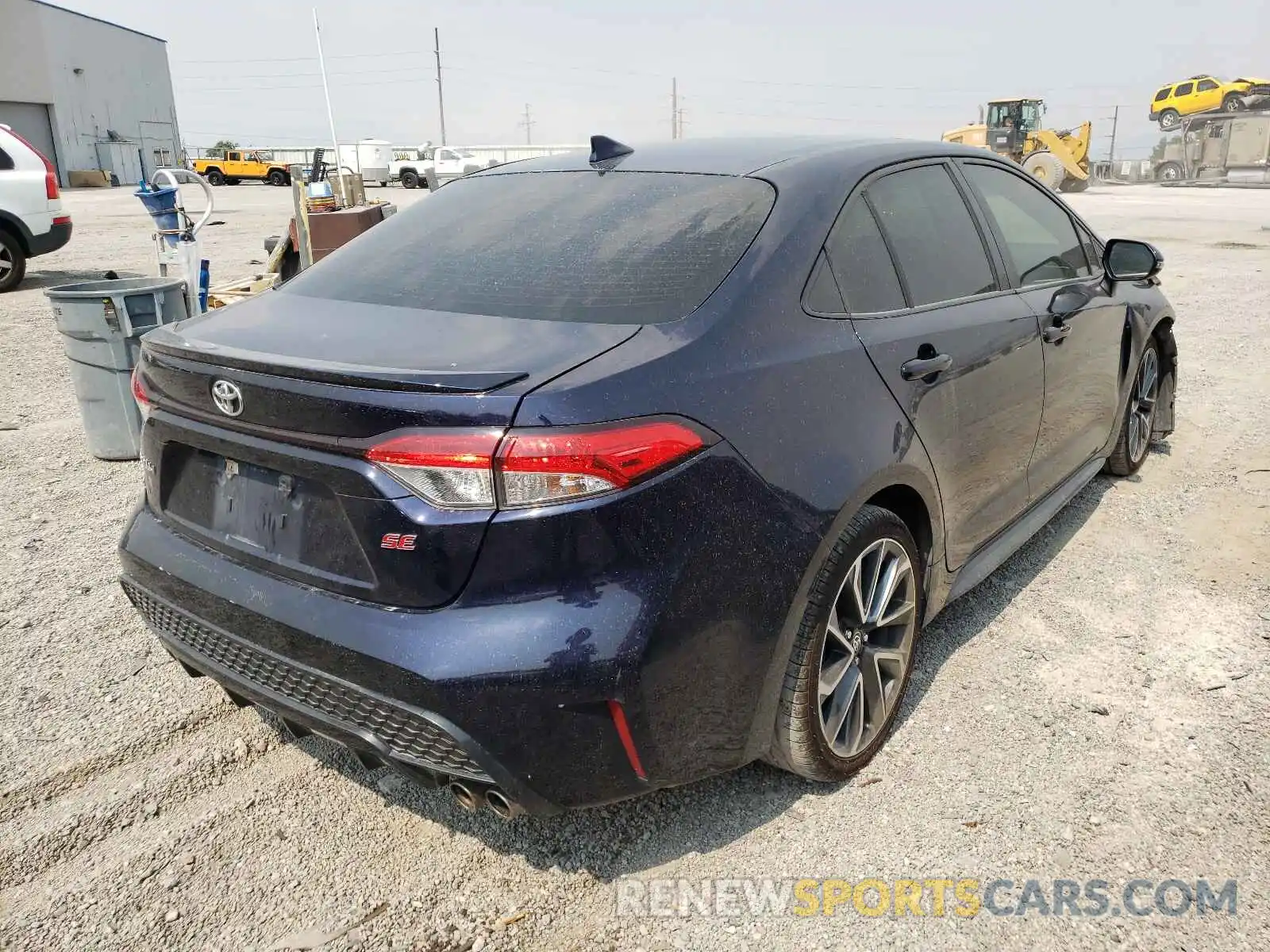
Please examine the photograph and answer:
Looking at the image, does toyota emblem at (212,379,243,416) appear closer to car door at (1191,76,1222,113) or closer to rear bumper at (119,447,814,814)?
rear bumper at (119,447,814,814)

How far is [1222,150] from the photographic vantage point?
38.3 m

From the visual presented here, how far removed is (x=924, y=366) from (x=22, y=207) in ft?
39.9

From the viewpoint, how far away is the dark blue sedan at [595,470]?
1.86m

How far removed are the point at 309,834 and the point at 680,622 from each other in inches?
48.4

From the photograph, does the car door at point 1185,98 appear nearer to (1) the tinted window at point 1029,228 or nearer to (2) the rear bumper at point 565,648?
(1) the tinted window at point 1029,228

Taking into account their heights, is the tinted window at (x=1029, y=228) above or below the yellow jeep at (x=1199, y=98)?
below

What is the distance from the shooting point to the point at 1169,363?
16.5 ft

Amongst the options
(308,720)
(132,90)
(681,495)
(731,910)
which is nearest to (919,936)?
(731,910)

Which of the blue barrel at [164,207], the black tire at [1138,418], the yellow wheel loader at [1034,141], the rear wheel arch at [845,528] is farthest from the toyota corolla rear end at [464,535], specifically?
the yellow wheel loader at [1034,141]

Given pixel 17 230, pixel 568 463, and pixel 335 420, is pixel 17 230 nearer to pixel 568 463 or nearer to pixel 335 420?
pixel 335 420

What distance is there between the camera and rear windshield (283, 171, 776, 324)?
2.27m

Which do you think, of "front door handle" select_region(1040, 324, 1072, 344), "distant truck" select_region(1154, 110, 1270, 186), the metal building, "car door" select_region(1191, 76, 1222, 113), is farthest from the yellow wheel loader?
the metal building

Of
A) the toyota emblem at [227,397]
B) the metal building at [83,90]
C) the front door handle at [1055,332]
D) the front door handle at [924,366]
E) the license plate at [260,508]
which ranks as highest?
the metal building at [83,90]

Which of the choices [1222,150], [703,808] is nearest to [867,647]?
[703,808]
